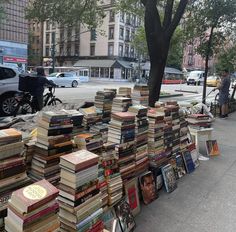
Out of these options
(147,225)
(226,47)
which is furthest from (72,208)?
(226,47)

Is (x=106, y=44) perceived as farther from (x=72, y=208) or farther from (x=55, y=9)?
(x=72, y=208)

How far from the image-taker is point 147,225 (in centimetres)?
352

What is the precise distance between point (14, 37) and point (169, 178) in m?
29.6

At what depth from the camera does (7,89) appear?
10023 mm

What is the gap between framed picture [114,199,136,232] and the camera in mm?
3252

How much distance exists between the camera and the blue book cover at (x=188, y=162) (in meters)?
5.31

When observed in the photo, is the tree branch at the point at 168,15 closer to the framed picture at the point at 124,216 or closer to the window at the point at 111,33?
the framed picture at the point at 124,216

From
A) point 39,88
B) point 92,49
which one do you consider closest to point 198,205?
point 39,88

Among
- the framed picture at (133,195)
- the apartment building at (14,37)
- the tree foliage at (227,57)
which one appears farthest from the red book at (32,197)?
the apartment building at (14,37)

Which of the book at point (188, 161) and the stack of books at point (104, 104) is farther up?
the stack of books at point (104, 104)

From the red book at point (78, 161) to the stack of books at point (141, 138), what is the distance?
55.7 inches

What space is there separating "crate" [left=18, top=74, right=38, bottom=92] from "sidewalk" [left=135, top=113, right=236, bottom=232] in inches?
221

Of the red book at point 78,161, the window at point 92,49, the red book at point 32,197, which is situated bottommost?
the red book at point 32,197

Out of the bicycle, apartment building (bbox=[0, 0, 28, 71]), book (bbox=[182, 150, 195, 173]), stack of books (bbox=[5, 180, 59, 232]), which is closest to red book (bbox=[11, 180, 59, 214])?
stack of books (bbox=[5, 180, 59, 232])
